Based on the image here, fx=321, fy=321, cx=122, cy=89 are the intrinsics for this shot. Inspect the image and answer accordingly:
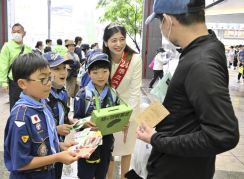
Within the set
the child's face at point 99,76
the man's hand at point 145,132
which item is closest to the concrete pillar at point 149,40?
the child's face at point 99,76

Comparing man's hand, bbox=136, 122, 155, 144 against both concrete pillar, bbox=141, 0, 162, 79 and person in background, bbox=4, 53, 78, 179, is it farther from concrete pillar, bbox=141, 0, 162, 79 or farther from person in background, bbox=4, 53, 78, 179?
concrete pillar, bbox=141, 0, 162, 79

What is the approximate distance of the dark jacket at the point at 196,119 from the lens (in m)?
1.24

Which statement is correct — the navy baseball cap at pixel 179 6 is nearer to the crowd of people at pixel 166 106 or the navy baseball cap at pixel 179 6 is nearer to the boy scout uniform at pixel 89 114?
the crowd of people at pixel 166 106

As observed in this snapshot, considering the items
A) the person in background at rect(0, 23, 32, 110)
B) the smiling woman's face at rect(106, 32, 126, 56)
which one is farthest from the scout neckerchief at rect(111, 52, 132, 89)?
the person in background at rect(0, 23, 32, 110)

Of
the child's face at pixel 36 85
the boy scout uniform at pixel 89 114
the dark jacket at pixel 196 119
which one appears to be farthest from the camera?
the boy scout uniform at pixel 89 114

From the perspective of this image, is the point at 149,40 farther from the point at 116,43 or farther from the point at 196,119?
the point at 196,119

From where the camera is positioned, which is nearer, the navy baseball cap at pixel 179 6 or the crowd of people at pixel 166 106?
the crowd of people at pixel 166 106

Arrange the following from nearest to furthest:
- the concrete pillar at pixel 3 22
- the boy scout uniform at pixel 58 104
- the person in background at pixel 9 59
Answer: the boy scout uniform at pixel 58 104 < the person in background at pixel 9 59 < the concrete pillar at pixel 3 22

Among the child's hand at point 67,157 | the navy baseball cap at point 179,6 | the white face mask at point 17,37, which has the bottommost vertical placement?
the child's hand at point 67,157

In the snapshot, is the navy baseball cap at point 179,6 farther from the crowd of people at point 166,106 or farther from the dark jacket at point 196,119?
the dark jacket at point 196,119

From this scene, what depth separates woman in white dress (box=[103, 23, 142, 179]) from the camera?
290cm

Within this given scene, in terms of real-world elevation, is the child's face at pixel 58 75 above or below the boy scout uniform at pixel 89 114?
Result: above

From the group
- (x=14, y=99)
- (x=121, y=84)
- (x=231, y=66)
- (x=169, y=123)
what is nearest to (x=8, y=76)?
(x=14, y=99)

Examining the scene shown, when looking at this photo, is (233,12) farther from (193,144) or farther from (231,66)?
(193,144)
